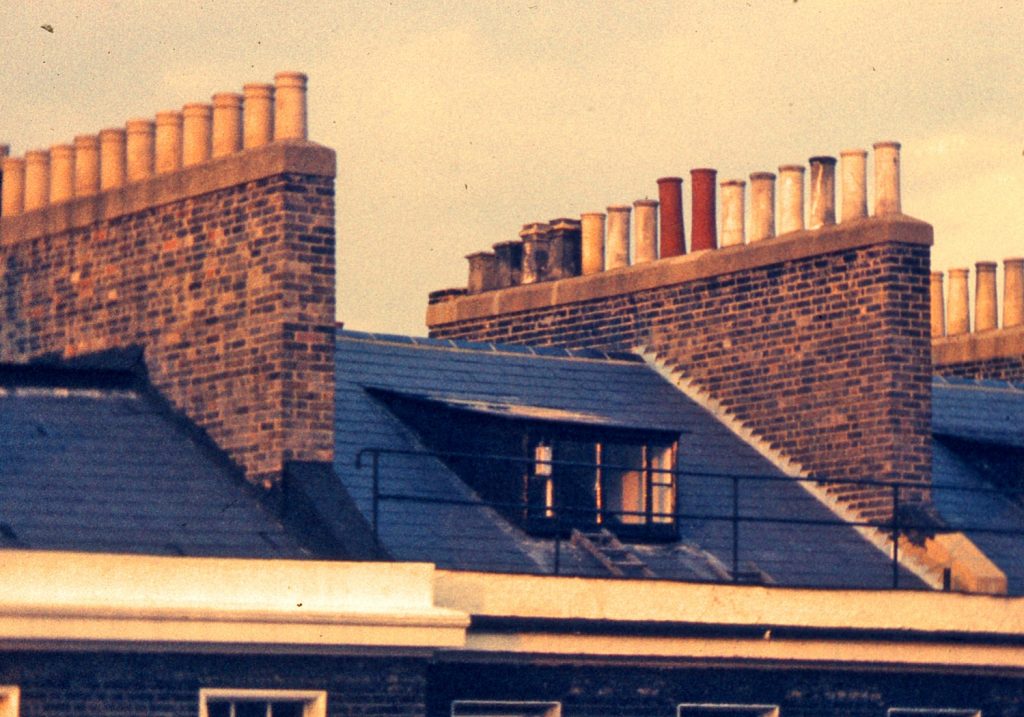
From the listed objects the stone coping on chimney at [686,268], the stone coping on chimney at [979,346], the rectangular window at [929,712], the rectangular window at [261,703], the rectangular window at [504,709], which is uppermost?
the stone coping on chimney at [686,268]

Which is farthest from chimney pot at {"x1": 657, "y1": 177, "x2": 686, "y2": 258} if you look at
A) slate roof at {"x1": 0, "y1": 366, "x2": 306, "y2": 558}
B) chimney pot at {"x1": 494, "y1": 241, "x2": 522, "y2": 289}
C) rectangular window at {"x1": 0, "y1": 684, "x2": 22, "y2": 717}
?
rectangular window at {"x1": 0, "y1": 684, "x2": 22, "y2": 717}

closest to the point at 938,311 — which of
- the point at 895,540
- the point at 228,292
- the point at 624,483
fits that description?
the point at 895,540

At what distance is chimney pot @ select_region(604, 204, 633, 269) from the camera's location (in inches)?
1444

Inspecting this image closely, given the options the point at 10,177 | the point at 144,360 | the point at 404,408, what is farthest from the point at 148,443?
the point at 10,177

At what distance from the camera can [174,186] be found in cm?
2866

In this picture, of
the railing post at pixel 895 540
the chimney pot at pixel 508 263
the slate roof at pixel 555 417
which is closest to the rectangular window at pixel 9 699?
the slate roof at pixel 555 417

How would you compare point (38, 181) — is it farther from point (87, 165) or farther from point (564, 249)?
point (564, 249)

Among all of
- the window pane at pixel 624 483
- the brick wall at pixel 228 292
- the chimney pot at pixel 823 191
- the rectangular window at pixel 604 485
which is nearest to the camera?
the brick wall at pixel 228 292

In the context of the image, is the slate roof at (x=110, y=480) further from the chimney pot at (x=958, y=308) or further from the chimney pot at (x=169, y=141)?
the chimney pot at (x=958, y=308)

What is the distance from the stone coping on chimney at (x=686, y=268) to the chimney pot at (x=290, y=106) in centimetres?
754

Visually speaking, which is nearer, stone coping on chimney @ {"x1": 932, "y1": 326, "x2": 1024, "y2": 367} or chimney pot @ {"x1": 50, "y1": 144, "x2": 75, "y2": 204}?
chimney pot @ {"x1": 50, "y1": 144, "x2": 75, "y2": 204}

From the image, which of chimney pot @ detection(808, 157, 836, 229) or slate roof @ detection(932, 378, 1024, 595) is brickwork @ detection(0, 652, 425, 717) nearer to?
slate roof @ detection(932, 378, 1024, 595)

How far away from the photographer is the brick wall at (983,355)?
40250mm

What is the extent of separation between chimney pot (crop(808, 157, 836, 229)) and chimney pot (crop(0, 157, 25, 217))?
378 inches
